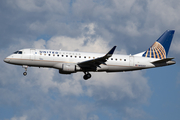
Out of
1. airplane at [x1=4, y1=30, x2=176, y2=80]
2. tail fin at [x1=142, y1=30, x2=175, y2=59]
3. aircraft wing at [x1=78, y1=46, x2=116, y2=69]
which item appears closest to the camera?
aircraft wing at [x1=78, y1=46, x2=116, y2=69]

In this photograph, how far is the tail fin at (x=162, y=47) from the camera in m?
56.4

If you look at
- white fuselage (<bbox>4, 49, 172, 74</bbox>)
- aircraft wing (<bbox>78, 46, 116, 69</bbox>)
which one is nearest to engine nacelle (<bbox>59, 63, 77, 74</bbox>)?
white fuselage (<bbox>4, 49, 172, 74</bbox>)

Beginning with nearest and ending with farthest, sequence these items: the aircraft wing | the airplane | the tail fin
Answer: the aircraft wing < the airplane < the tail fin

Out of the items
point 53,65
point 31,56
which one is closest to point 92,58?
point 53,65

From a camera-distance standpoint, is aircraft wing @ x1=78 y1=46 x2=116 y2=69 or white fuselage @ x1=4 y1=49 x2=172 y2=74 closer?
aircraft wing @ x1=78 y1=46 x2=116 y2=69

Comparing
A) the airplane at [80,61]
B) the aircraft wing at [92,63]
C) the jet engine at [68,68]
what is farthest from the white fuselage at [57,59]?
the aircraft wing at [92,63]

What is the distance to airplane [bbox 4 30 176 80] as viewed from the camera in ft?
158

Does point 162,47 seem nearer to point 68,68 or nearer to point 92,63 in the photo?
Answer: point 92,63

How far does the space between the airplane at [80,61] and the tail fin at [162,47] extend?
2.29m

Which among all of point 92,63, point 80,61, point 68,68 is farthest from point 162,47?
point 68,68

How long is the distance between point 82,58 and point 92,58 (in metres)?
1.75

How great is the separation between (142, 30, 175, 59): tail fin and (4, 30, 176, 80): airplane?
2286 mm

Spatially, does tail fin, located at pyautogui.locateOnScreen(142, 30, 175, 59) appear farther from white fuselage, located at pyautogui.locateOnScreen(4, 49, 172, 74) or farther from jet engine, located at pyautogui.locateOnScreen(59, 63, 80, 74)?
jet engine, located at pyautogui.locateOnScreen(59, 63, 80, 74)

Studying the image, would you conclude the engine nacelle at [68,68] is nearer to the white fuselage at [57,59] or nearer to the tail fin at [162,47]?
the white fuselage at [57,59]
